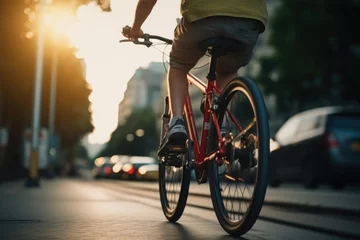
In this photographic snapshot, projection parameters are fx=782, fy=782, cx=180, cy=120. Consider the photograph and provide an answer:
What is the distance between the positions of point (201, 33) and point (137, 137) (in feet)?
431

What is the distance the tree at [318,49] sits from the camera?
33.6 metres

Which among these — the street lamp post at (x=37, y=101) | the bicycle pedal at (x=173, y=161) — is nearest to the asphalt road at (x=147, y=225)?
the bicycle pedal at (x=173, y=161)

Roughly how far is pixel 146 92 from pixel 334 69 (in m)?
156

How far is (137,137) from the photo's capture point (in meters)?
136

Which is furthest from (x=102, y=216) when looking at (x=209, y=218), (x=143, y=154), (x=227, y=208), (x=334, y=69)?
(x=143, y=154)

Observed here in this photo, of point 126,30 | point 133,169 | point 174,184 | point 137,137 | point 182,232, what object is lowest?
point 182,232

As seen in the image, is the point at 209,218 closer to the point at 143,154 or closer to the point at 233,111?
the point at 233,111

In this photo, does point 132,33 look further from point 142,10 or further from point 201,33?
point 201,33

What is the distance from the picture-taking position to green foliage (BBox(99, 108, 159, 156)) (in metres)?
132

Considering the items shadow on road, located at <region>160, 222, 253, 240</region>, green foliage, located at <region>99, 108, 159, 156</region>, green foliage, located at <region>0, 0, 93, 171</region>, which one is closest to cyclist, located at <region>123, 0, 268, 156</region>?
shadow on road, located at <region>160, 222, 253, 240</region>

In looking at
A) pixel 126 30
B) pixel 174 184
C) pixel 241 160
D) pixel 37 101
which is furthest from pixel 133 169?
pixel 241 160

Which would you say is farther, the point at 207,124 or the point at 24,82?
the point at 24,82

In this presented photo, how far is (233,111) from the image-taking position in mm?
5348

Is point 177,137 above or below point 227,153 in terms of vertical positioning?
above
